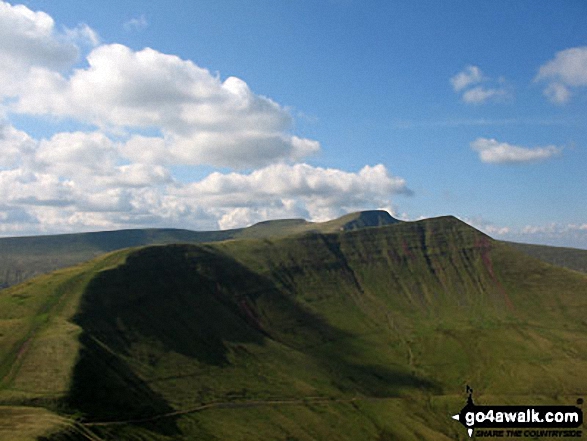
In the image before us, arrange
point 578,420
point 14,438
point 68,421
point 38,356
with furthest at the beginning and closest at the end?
point 38,356, point 68,421, point 14,438, point 578,420

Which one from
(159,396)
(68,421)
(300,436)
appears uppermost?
(68,421)

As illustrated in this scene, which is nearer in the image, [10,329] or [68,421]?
[68,421]

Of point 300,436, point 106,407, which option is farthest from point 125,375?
point 300,436

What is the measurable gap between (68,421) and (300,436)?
92.5 meters

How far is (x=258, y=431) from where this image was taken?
612ft

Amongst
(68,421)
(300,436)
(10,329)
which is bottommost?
(300,436)

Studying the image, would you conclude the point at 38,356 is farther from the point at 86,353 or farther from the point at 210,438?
the point at 210,438

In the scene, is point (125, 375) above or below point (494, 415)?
below

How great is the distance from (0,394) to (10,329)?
53.0 meters

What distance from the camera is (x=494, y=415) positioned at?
267 feet

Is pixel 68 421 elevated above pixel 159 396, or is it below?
above

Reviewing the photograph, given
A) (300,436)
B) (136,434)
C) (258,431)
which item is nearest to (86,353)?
(136,434)

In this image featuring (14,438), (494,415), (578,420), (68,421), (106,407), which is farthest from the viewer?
(106,407)

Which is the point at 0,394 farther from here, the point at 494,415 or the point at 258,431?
the point at 494,415
